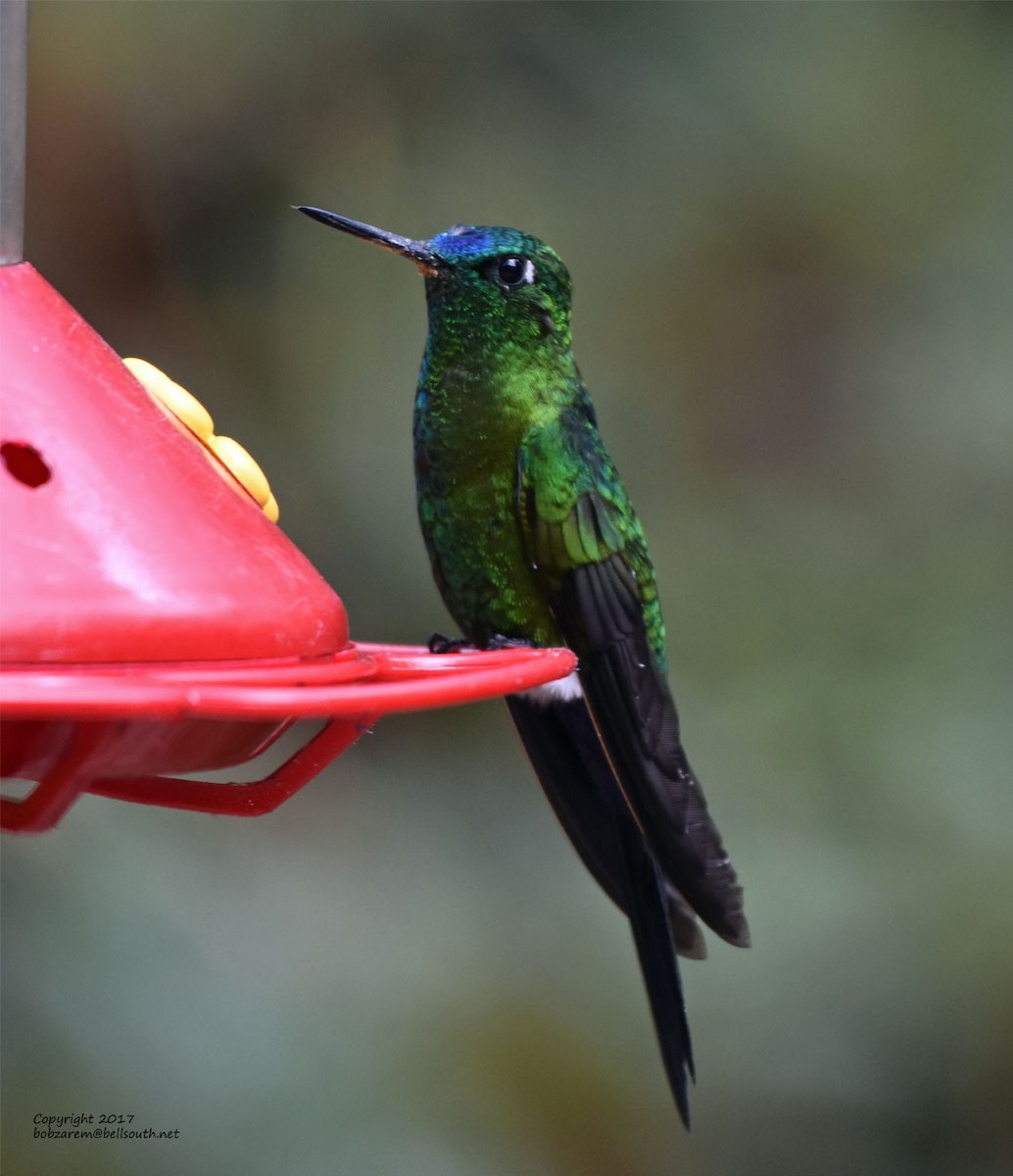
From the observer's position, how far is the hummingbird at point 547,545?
2.66 m

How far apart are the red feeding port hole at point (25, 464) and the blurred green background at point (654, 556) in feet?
5.88

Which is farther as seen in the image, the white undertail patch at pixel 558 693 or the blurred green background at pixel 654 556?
the blurred green background at pixel 654 556

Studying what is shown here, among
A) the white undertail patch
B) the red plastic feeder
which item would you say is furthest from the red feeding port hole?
the white undertail patch

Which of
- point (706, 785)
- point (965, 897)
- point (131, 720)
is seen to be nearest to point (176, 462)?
point (131, 720)

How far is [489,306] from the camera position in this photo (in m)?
2.79

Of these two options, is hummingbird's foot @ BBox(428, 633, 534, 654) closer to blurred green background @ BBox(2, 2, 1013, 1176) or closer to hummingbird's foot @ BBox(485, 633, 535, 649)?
hummingbird's foot @ BBox(485, 633, 535, 649)

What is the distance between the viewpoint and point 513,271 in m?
2.83

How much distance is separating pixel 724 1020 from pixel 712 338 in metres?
1.78

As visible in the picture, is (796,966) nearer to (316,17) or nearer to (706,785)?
(706,785)

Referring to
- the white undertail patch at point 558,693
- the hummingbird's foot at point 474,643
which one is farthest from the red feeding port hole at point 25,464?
the white undertail patch at point 558,693

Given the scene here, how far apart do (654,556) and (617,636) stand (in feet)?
4.32

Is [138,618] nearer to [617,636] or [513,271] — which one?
[617,636]

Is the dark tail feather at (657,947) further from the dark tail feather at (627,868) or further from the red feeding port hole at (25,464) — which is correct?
the red feeding port hole at (25,464)

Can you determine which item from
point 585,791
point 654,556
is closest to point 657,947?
point 585,791
